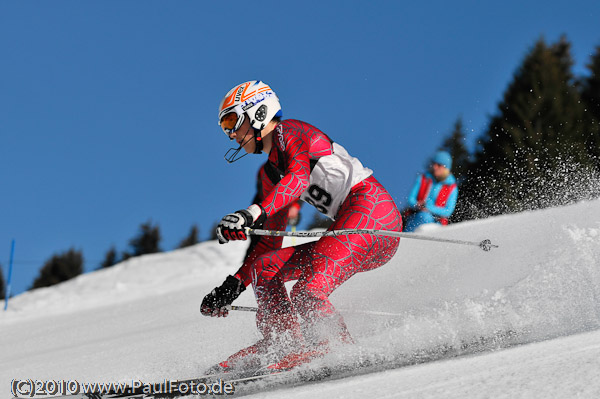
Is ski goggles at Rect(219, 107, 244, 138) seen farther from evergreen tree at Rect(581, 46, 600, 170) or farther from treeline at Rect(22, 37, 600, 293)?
evergreen tree at Rect(581, 46, 600, 170)

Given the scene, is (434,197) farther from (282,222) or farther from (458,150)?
(458,150)

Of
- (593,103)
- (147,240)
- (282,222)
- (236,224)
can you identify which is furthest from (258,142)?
(147,240)

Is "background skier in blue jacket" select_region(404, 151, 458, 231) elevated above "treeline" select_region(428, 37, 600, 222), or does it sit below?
below

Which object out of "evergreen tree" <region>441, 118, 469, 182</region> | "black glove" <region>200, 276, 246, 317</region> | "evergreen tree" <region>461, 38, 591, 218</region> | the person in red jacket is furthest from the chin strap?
"evergreen tree" <region>441, 118, 469, 182</region>

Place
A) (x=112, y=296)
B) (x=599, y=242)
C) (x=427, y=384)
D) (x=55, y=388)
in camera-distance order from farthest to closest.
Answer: (x=112, y=296)
(x=599, y=242)
(x=55, y=388)
(x=427, y=384)

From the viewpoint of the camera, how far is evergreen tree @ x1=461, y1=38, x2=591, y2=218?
60.6ft

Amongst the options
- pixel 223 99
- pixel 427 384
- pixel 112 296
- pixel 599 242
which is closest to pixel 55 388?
pixel 223 99

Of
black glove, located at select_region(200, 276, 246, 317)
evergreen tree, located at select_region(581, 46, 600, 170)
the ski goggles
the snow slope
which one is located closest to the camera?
the snow slope

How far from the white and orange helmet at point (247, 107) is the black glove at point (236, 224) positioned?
1.97 feet

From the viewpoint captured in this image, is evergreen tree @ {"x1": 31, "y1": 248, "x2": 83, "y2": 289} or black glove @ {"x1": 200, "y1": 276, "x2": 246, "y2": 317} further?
evergreen tree @ {"x1": 31, "y1": 248, "x2": 83, "y2": 289}

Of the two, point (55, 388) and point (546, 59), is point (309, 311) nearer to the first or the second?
point (55, 388)

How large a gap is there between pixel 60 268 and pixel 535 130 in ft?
118

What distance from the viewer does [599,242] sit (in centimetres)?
398

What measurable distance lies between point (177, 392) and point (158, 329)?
340 cm
